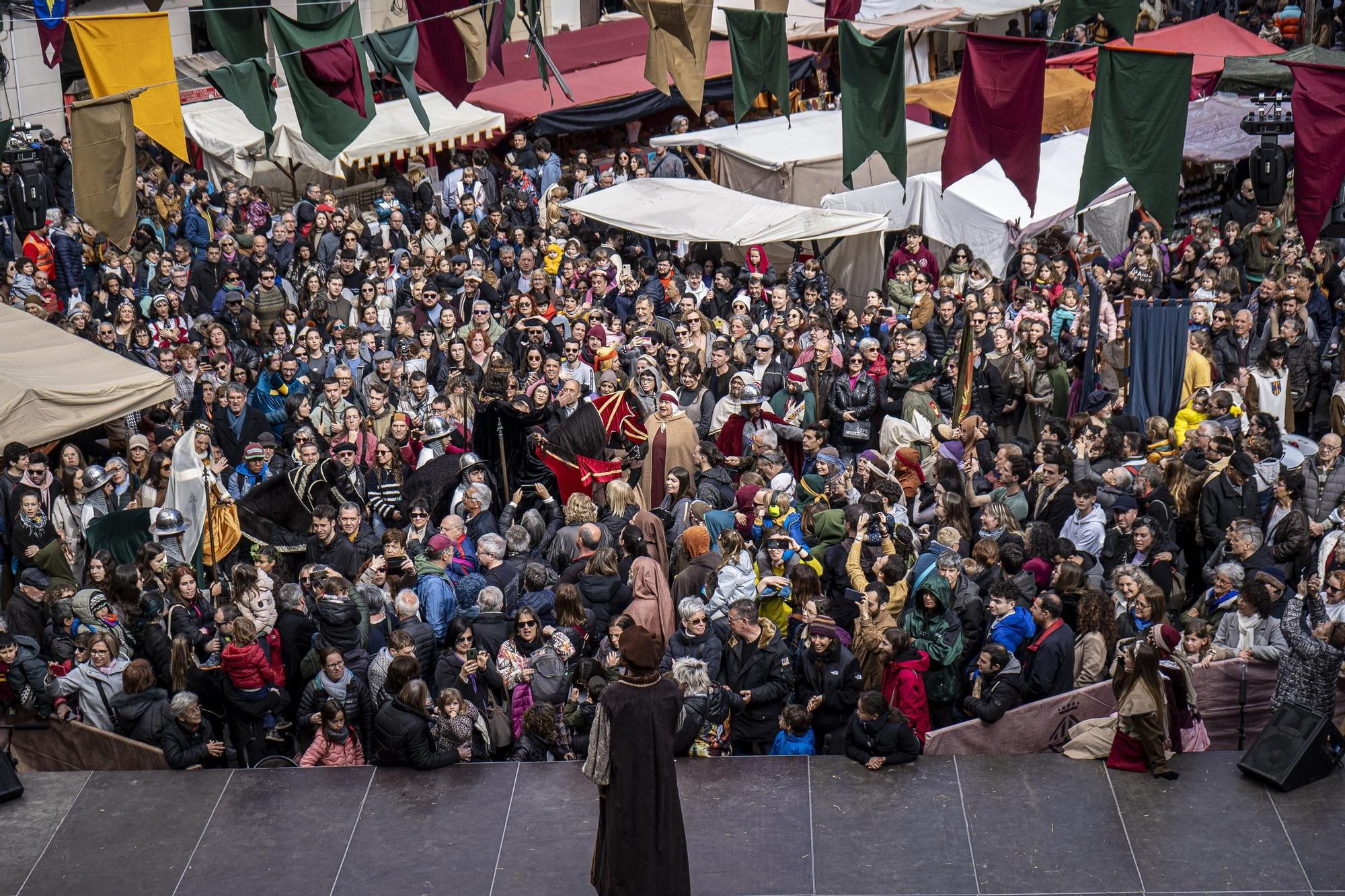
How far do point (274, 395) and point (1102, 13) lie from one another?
8.32m

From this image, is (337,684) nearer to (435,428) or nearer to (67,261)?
(435,428)

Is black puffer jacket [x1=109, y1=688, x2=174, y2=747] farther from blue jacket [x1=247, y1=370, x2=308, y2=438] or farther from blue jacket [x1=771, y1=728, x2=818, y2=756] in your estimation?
blue jacket [x1=247, y1=370, x2=308, y2=438]

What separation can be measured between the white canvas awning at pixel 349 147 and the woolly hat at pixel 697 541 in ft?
37.1

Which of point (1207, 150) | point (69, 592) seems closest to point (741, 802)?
point (69, 592)

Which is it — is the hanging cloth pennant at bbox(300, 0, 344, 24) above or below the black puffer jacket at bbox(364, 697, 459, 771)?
above

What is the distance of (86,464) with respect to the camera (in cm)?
1273

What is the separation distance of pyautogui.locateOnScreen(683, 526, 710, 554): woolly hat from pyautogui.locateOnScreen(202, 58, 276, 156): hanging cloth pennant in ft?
17.5

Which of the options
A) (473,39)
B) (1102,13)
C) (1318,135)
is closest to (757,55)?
(473,39)

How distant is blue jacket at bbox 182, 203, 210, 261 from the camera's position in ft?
62.4

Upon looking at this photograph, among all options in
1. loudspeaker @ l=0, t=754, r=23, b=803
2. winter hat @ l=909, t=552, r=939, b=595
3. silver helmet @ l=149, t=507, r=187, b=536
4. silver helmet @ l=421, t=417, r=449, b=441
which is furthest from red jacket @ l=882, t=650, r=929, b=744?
silver helmet @ l=149, t=507, r=187, b=536

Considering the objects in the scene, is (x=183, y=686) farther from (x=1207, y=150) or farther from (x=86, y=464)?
(x=1207, y=150)

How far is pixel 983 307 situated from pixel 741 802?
20.2 ft

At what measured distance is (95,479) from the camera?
38.5ft

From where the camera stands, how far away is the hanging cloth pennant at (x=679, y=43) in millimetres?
13773
